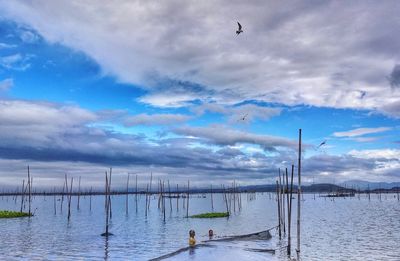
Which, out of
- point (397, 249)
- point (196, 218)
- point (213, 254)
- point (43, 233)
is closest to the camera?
point (213, 254)

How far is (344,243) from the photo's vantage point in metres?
38.9

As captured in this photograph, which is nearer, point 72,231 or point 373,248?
point 373,248

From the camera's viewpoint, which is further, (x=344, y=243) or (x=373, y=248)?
(x=344, y=243)

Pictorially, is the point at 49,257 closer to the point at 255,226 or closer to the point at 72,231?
the point at 72,231

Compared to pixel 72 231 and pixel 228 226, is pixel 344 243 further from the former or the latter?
pixel 72 231

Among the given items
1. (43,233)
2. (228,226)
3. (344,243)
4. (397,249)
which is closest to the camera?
(397,249)

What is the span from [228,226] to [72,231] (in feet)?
64.6

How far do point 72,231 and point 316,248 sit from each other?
29.5 meters

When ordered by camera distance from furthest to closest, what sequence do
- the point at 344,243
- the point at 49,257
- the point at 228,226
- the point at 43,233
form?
the point at 228,226 → the point at 43,233 → the point at 344,243 → the point at 49,257

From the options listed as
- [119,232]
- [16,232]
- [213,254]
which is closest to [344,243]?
[213,254]

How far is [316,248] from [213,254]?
470 inches

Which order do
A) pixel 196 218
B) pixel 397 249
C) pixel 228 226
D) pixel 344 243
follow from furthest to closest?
pixel 196 218 < pixel 228 226 < pixel 344 243 < pixel 397 249

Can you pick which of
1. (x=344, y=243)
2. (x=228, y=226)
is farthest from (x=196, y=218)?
(x=344, y=243)

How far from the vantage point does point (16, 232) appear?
161 feet
